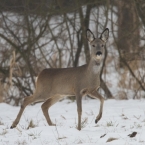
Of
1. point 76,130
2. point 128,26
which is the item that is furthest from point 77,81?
point 128,26

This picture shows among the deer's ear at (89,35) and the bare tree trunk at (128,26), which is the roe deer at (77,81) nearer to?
the deer's ear at (89,35)

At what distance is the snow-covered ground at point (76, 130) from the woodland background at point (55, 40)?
2.16 metres

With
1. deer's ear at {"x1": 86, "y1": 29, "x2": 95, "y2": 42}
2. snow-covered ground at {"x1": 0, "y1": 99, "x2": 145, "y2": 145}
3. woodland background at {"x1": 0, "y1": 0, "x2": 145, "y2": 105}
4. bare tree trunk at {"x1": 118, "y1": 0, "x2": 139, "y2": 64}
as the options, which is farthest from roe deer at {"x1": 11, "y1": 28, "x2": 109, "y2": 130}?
bare tree trunk at {"x1": 118, "y1": 0, "x2": 139, "y2": 64}

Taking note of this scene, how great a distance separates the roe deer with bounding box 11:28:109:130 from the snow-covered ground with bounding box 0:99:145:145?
29 cm

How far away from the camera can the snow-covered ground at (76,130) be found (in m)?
6.05

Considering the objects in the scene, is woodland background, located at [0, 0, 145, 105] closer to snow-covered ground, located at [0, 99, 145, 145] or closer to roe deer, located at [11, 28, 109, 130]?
snow-covered ground, located at [0, 99, 145, 145]

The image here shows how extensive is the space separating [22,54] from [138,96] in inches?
118

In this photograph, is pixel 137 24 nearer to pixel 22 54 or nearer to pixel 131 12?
pixel 131 12

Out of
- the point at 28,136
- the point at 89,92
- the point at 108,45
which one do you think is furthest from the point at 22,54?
the point at 28,136

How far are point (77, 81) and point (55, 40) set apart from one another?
4964mm

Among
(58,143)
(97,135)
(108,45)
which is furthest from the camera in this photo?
(108,45)

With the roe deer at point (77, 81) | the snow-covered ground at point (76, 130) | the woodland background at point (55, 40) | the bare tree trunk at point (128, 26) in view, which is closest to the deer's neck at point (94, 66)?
the roe deer at point (77, 81)

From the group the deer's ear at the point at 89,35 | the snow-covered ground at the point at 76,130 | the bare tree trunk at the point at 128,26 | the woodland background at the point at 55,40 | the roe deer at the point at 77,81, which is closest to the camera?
the snow-covered ground at the point at 76,130

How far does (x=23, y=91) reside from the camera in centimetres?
1271
